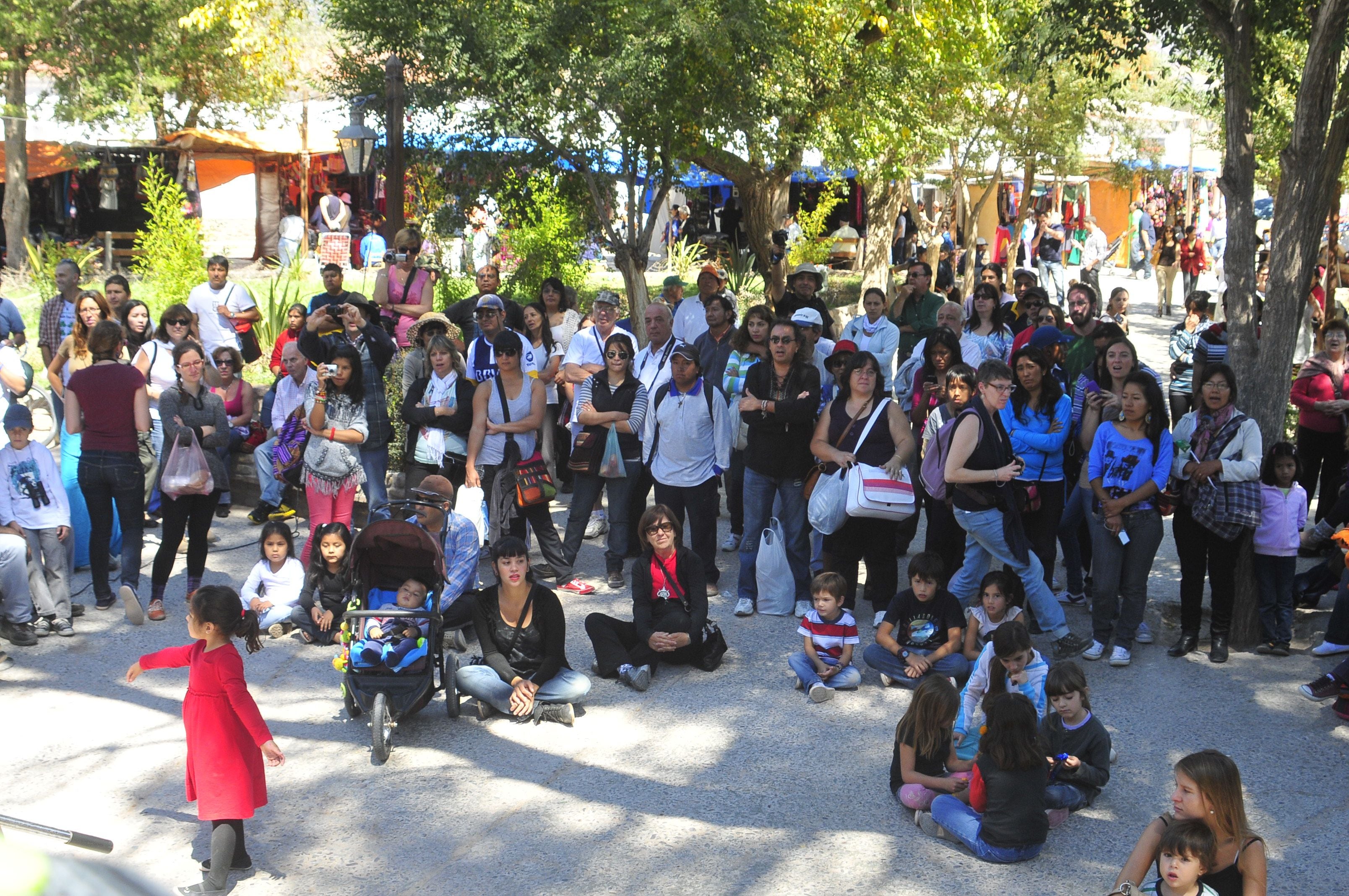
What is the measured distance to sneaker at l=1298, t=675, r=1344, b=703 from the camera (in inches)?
272

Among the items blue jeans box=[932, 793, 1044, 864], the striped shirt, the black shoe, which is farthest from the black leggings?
the black shoe

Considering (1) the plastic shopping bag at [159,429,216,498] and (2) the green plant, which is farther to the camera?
(2) the green plant

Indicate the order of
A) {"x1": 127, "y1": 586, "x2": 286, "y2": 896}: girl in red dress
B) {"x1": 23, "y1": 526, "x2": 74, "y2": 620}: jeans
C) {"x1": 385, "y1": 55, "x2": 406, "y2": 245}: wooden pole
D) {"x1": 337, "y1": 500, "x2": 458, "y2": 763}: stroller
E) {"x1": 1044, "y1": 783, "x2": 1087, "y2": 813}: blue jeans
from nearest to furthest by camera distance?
1. {"x1": 127, "y1": 586, "x2": 286, "y2": 896}: girl in red dress
2. {"x1": 1044, "y1": 783, "x2": 1087, "y2": 813}: blue jeans
3. {"x1": 337, "y1": 500, "x2": 458, "y2": 763}: stroller
4. {"x1": 23, "y1": 526, "x2": 74, "y2": 620}: jeans
5. {"x1": 385, "y1": 55, "x2": 406, "y2": 245}: wooden pole

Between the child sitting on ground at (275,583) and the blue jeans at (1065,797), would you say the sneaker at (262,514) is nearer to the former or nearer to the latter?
the child sitting on ground at (275,583)

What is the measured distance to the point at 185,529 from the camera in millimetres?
8594

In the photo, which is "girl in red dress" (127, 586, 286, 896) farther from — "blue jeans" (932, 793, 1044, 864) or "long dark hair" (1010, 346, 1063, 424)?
"long dark hair" (1010, 346, 1063, 424)

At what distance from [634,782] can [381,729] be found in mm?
1275

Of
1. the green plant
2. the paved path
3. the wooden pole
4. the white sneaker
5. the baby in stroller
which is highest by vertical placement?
the wooden pole

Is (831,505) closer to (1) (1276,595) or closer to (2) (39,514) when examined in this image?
(1) (1276,595)

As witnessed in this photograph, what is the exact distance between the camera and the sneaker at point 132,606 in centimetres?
805

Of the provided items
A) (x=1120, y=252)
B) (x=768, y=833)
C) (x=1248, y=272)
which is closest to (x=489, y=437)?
(x=768, y=833)

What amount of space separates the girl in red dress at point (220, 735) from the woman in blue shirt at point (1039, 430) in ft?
15.4

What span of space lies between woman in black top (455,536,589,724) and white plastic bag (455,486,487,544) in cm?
153

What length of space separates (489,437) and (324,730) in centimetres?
285
